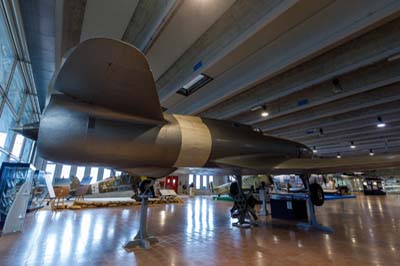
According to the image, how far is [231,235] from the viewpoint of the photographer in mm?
3502

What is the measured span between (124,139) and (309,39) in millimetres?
3645

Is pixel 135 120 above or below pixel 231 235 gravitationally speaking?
above

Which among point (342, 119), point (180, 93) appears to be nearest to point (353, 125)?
point (342, 119)

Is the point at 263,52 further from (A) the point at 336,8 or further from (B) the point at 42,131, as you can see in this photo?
(B) the point at 42,131

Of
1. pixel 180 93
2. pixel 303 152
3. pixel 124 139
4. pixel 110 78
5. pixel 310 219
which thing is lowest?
pixel 310 219

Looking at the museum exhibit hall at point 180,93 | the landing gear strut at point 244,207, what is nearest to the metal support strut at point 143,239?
the museum exhibit hall at point 180,93

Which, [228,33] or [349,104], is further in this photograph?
[349,104]

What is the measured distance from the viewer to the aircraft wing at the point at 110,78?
1.59 meters

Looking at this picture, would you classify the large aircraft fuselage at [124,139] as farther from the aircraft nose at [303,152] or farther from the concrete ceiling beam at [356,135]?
the concrete ceiling beam at [356,135]

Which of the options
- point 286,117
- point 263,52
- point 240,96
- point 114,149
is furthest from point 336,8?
point 286,117

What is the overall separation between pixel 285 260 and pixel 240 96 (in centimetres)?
498

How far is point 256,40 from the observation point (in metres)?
3.83

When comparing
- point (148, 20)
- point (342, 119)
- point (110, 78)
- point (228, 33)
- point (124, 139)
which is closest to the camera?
point (110, 78)

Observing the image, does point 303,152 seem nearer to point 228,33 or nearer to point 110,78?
point 228,33
